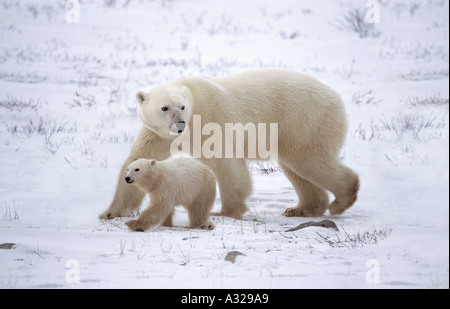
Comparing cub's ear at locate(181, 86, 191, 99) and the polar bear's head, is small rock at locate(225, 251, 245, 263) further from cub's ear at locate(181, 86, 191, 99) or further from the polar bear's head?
cub's ear at locate(181, 86, 191, 99)

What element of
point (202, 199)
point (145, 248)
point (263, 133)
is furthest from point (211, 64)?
point (145, 248)

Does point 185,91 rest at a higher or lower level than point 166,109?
higher

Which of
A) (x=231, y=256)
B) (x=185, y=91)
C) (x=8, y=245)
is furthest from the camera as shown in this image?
(x=185, y=91)

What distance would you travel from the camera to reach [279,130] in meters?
5.79

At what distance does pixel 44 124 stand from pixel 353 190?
4.55m

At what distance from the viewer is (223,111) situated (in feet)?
18.2

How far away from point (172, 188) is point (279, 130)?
4.98 feet

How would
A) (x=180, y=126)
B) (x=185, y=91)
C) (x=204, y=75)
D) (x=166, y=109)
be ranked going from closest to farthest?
(x=180, y=126) < (x=166, y=109) < (x=185, y=91) < (x=204, y=75)

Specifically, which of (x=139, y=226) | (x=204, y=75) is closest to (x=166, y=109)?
(x=139, y=226)

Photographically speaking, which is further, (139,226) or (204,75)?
Answer: (204,75)

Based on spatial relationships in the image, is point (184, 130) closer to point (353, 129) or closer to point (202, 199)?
point (202, 199)

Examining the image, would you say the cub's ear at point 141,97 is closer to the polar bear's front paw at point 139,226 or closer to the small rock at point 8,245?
the polar bear's front paw at point 139,226

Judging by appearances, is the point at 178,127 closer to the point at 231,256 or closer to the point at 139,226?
the point at 139,226
